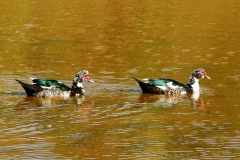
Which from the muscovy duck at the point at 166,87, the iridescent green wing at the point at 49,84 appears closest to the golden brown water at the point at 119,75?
the muscovy duck at the point at 166,87

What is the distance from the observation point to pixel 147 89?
A: 68.6 ft

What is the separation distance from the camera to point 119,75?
76.3ft

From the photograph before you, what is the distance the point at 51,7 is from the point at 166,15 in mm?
5926

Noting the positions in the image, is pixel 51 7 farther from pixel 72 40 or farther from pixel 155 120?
pixel 155 120

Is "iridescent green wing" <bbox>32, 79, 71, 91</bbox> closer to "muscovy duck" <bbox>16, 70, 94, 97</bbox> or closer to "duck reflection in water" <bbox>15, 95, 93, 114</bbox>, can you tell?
"muscovy duck" <bbox>16, 70, 94, 97</bbox>

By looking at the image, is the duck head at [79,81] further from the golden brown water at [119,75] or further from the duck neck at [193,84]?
the duck neck at [193,84]

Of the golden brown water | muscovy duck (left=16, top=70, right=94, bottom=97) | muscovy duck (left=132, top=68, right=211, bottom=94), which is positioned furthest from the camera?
muscovy duck (left=132, top=68, right=211, bottom=94)

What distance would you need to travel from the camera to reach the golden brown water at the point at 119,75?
1494 cm

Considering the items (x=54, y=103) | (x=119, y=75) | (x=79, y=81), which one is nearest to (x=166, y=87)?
(x=79, y=81)

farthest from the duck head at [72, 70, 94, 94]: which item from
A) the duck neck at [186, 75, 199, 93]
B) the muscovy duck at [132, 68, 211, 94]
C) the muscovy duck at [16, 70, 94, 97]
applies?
the duck neck at [186, 75, 199, 93]

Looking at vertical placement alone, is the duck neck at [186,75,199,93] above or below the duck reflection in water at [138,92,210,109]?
above

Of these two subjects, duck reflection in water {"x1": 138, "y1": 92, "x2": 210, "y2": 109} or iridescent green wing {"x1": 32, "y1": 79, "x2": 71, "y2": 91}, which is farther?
iridescent green wing {"x1": 32, "y1": 79, "x2": 71, "y2": 91}

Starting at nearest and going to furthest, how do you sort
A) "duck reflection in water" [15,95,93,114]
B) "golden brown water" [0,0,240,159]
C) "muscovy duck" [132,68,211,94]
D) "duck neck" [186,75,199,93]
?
"golden brown water" [0,0,240,159] → "duck reflection in water" [15,95,93,114] → "muscovy duck" [132,68,211,94] → "duck neck" [186,75,199,93]

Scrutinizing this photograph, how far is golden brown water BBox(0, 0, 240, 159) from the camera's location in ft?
49.0
